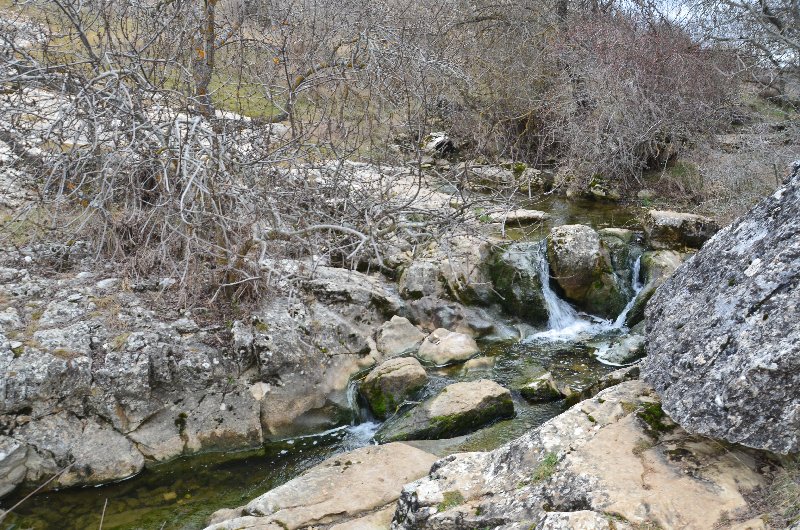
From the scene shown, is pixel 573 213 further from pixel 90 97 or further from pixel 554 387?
pixel 90 97

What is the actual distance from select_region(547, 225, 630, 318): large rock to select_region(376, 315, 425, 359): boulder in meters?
2.27

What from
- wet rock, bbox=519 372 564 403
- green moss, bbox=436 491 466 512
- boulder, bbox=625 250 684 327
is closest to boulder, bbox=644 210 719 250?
boulder, bbox=625 250 684 327

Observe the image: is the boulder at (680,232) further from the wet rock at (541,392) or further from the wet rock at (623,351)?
the wet rock at (541,392)

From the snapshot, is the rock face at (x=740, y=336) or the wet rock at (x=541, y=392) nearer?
the rock face at (x=740, y=336)

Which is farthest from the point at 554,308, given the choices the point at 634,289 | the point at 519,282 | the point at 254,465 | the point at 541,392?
the point at 254,465

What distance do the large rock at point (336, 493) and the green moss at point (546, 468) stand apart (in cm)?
145

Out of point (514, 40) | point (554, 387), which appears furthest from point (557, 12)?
point (554, 387)

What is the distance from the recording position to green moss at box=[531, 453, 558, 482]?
3.00 metres

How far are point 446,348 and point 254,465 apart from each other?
2.49 metres

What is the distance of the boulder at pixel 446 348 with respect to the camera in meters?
6.97

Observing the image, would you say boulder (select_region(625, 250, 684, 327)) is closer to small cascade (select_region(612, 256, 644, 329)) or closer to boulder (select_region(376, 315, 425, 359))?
small cascade (select_region(612, 256, 644, 329))

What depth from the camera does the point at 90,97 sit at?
4574 millimetres

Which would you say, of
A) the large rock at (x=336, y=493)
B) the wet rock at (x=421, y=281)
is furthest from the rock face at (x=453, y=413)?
the wet rock at (x=421, y=281)

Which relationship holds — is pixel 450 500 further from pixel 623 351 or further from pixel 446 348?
pixel 623 351
